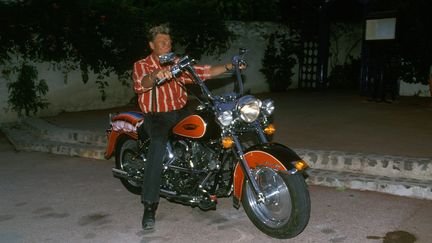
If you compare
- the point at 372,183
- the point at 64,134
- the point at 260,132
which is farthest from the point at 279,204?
the point at 64,134

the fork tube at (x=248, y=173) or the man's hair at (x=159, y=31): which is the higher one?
the man's hair at (x=159, y=31)

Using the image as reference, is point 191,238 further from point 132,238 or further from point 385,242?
point 385,242

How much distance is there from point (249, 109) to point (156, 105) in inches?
45.7

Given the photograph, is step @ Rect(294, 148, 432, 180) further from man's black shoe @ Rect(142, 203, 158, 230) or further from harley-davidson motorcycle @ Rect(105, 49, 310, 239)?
man's black shoe @ Rect(142, 203, 158, 230)

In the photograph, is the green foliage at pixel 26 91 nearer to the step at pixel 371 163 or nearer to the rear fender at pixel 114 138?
the rear fender at pixel 114 138

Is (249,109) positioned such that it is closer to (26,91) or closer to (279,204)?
(279,204)

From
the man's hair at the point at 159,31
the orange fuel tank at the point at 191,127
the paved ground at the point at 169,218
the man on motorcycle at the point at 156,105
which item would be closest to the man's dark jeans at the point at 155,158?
the man on motorcycle at the point at 156,105

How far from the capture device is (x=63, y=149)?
309 inches

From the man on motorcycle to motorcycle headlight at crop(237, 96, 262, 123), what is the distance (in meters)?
0.68

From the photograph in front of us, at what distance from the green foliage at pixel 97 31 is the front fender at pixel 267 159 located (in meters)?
6.72

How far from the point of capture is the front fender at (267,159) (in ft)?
12.7

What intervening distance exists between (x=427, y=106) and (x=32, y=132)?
785cm

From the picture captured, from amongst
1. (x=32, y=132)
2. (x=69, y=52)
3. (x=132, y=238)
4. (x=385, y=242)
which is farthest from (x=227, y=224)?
(x=69, y=52)

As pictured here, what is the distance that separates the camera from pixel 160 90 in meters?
4.71
